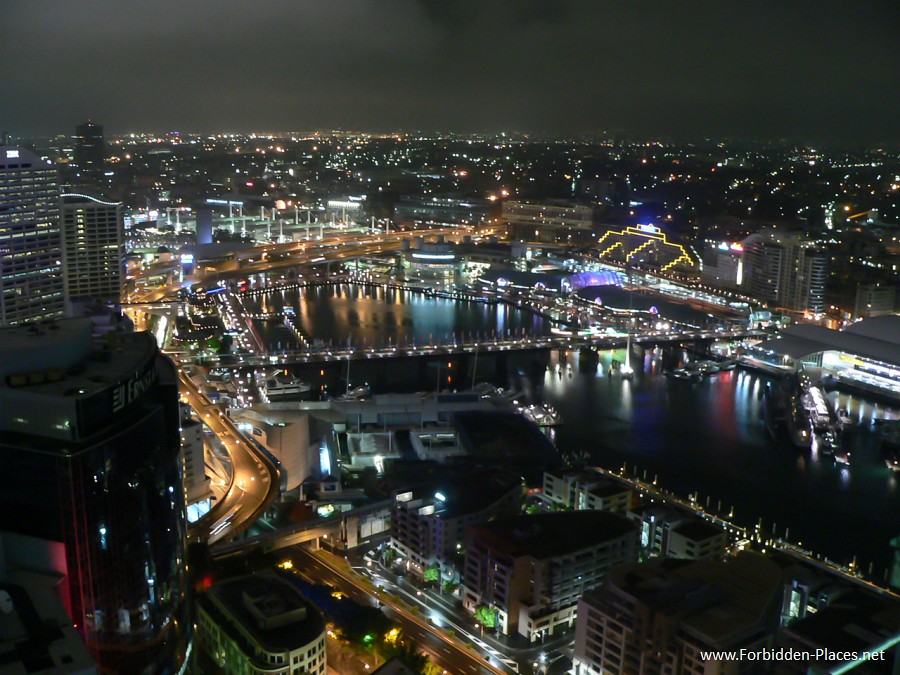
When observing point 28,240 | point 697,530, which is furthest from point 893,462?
point 28,240

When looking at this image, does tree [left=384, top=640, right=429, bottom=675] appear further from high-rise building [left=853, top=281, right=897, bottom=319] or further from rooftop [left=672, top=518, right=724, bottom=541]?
high-rise building [left=853, top=281, right=897, bottom=319]

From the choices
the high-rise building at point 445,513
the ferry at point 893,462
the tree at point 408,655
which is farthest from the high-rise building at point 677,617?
the ferry at point 893,462

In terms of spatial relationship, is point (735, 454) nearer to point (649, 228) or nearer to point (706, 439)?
point (706, 439)

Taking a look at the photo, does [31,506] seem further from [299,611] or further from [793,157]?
[793,157]

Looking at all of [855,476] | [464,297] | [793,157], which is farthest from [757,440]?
[793,157]

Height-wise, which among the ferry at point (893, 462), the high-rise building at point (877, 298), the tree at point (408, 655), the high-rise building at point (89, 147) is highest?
the high-rise building at point (89, 147)

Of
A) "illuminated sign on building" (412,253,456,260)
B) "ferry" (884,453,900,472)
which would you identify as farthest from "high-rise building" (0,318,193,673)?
"illuminated sign on building" (412,253,456,260)

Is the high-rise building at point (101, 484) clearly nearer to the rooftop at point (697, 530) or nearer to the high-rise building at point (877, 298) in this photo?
the rooftop at point (697, 530)
